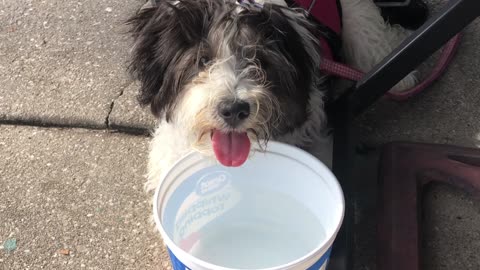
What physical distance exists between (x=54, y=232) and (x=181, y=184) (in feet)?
2.29

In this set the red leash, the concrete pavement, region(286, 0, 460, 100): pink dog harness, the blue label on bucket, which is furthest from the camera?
the red leash

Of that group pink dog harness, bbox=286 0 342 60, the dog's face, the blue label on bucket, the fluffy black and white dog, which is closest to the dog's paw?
pink dog harness, bbox=286 0 342 60

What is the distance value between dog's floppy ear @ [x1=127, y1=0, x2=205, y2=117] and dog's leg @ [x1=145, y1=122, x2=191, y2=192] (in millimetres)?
163

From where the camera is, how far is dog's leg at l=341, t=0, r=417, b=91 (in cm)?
285

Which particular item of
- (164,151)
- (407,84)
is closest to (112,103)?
(164,151)

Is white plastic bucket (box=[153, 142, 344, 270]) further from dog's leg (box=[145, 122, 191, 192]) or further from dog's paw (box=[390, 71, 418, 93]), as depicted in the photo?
dog's paw (box=[390, 71, 418, 93])

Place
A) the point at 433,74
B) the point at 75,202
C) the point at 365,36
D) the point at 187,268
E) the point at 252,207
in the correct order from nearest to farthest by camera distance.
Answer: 1. the point at 187,268
2. the point at 252,207
3. the point at 75,202
4. the point at 433,74
5. the point at 365,36

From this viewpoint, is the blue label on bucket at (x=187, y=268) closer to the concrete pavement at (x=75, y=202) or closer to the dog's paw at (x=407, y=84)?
the concrete pavement at (x=75, y=202)

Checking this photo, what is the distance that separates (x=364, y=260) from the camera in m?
2.19

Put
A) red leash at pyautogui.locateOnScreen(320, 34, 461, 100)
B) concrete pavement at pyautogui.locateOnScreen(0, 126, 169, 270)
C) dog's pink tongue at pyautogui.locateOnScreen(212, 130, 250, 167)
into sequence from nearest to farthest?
dog's pink tongue at pyautogui.locateOnScreen(212, 130, 250, 167) → concrete pavement at pyautogui.locateOnScreen(0, 126, 169, 270) → red leash at pyautogui.locateOnScreen(320, 34, 461, 100)

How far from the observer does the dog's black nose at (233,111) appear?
1817 millimetres

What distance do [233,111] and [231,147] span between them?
0.17 m

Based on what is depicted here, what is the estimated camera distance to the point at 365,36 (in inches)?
113

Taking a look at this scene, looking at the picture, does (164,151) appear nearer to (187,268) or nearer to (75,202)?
(75,202)
